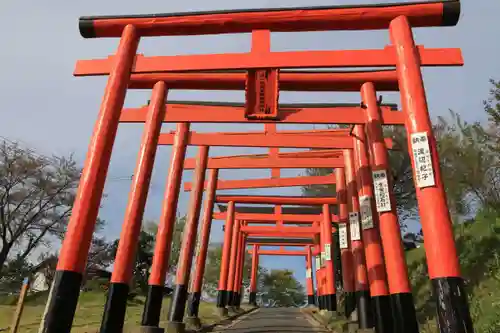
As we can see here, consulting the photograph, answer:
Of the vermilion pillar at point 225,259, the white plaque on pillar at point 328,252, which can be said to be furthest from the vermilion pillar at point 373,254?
the vermilion pillar at point 225,259

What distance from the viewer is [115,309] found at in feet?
21.3

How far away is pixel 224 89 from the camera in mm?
8617

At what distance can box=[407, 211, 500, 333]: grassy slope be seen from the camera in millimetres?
9867

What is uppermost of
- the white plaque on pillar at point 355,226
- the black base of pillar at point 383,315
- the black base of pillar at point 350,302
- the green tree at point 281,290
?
the green tree at point 281,290

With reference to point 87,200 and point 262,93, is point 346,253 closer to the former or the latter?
point 262,93

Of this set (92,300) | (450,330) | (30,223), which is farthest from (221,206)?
(450,330)

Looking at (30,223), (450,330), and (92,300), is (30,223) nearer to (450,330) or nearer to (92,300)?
(92,300)

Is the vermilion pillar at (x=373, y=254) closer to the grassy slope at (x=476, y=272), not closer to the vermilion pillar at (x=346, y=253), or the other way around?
the grassy slope at (x=476, y=272)

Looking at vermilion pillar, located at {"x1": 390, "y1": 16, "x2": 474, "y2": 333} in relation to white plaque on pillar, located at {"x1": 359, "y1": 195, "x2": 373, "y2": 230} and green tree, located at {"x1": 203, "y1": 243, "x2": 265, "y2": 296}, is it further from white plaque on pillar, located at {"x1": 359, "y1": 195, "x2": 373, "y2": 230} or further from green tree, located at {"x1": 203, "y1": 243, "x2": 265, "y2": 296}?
green tree, located at {"x1": 203, "y1": 243, "x2": 265, "y2": 296}

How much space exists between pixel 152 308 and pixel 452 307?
5969mm

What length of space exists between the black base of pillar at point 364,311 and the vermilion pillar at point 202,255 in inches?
182

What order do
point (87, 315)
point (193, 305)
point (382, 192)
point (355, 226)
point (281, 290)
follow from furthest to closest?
point (281, 290) < point (87, 315) < point (193, 305) < point (355, 226) < point (382, 192)

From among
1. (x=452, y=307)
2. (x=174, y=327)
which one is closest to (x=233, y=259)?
(x=174, y=327)

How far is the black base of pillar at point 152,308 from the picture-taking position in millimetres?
8241
